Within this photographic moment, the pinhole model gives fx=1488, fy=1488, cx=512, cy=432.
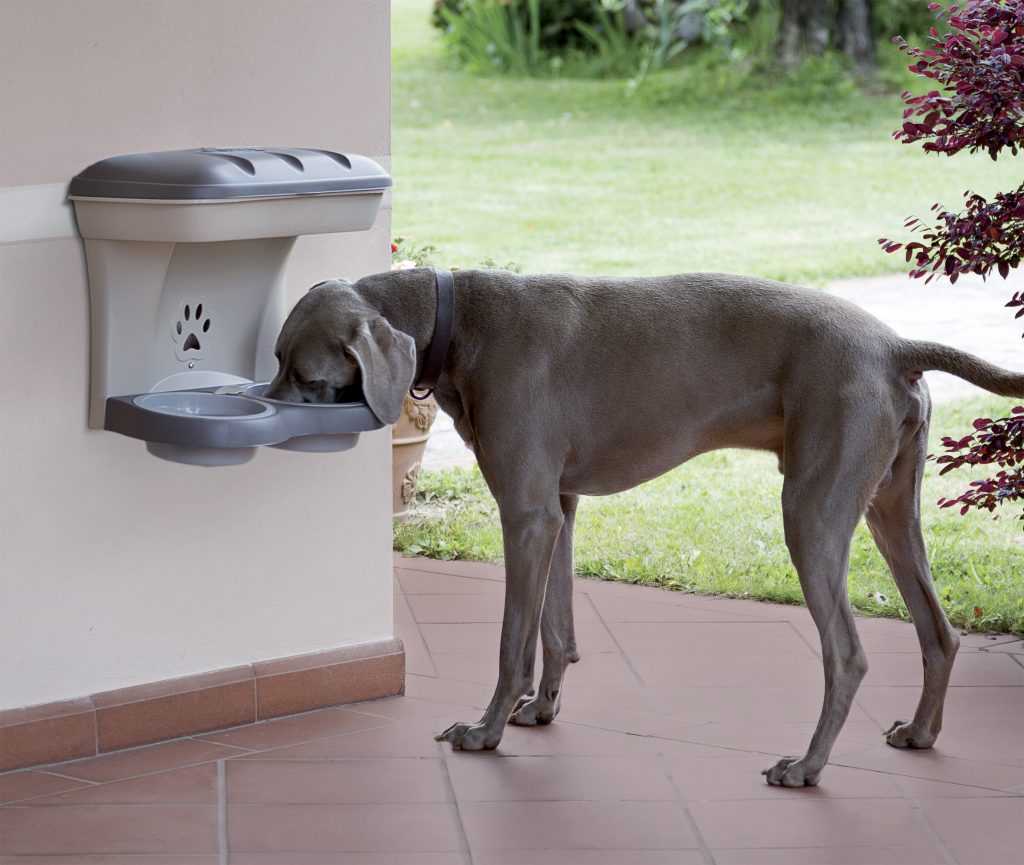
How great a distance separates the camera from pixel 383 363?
328cm

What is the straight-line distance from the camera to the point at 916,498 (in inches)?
142

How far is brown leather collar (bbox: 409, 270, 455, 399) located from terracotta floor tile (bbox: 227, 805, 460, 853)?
95cm

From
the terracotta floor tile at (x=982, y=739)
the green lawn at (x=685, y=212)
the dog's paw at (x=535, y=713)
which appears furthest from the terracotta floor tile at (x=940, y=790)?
the green lawn at (x=685, y=212)

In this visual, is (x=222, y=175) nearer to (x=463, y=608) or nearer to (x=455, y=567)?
(x=463, y=608)

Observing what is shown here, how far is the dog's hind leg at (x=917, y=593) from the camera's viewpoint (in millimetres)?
3607

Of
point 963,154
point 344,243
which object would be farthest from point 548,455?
point 963,154

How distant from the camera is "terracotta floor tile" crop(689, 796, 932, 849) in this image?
3135 mm

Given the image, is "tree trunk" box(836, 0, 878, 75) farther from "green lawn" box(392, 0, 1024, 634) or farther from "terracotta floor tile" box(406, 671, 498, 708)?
"terracotta floor tile" box(406, 671, 498, 708)

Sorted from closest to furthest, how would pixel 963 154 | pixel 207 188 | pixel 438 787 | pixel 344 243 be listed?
1. pixel 207 188
2. pixel 438 787
3. pixel 344 243
4. pixel 963 154

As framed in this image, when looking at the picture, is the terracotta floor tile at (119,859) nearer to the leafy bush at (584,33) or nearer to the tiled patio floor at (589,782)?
the tiled patio floor at (589,782)

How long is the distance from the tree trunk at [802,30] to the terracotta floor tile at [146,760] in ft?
47.0

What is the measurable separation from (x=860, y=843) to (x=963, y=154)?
40.3ft

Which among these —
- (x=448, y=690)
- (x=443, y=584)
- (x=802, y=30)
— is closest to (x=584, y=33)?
(x=802, y=30)

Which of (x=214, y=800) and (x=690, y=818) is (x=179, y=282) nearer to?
(x=214, y=800)
